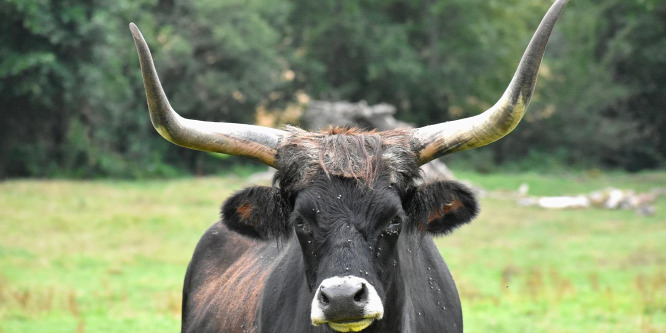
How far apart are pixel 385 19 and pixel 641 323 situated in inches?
1450

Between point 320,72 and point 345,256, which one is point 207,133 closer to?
point 345,256

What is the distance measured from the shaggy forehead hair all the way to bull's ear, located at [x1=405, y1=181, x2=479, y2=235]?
130 mm

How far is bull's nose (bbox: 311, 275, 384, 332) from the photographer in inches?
162

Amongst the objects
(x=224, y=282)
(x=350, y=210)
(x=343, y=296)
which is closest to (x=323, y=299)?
(x=343, y=296)

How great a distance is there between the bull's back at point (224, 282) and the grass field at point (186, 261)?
3.63 meters

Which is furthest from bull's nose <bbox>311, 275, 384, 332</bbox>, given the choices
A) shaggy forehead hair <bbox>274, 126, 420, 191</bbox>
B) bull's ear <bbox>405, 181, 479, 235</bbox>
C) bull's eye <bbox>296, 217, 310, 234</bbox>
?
bull's ear <bbox>405, 181, 479, 235</bbox>

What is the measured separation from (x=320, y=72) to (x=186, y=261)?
29.0 metres

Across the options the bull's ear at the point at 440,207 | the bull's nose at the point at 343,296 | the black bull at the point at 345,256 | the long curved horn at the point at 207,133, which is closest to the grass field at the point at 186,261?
the black bull at the point at 345,256

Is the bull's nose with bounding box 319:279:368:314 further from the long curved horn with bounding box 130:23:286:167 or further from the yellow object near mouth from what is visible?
the long curved horn with bounding box 130:23:286:167

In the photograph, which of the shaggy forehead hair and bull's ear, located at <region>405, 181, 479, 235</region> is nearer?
the shaggy forehead hair

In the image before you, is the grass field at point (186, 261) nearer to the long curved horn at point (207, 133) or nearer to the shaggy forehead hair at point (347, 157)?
the shaggy forehead hair at point (347, 157)

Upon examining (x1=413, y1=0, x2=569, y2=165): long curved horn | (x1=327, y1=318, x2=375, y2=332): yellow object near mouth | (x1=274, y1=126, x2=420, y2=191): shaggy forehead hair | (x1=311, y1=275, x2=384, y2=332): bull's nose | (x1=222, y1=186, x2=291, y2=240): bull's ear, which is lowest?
(x1=327, y1=318, x2=375, y2=332): yellow object near mouth

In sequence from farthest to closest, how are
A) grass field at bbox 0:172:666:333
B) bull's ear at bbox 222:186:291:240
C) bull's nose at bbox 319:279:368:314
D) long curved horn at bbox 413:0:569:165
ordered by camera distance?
grass field at bbox 0:172:666:333
bull's ear at bbox 222:186:291:240
long curved horn at bbox 413:0:569:165
bull's nose at bbox 319:279:368:314

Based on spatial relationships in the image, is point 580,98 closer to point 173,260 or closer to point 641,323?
point 173,260
